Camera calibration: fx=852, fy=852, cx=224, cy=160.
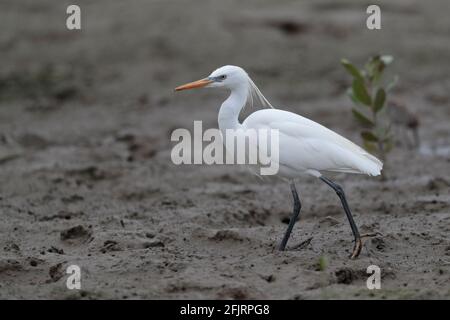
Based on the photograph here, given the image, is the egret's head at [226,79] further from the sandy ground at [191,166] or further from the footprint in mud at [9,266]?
the footprint in mud at [9,266]

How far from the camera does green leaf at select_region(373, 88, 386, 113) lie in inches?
322

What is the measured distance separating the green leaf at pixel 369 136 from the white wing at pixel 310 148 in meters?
2.21

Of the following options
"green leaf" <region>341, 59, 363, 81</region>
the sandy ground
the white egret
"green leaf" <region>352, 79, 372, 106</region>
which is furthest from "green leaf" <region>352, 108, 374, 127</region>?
the white egret

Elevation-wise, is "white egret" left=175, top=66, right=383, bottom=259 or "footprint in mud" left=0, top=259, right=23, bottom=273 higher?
"white egret" left=175, top=66, right=383, bottom=259

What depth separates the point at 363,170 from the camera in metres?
6.03

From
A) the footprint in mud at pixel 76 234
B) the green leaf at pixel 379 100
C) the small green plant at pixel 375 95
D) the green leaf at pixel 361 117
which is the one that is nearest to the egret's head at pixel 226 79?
the footprint in mud at pixel 76 234

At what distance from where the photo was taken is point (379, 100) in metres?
8.23

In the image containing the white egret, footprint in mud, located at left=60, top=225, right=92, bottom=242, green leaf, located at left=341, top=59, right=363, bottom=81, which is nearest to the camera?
the white egret

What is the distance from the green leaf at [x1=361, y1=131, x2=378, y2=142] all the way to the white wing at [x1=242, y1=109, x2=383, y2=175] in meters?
2.21

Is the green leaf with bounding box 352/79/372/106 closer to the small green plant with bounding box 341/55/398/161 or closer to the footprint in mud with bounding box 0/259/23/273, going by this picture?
the small green plant with bounding box 341/55/398/161

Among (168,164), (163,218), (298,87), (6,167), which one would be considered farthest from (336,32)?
(163,218)

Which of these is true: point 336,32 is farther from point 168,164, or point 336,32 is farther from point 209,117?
point 168,164

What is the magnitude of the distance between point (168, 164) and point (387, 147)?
2495mm
